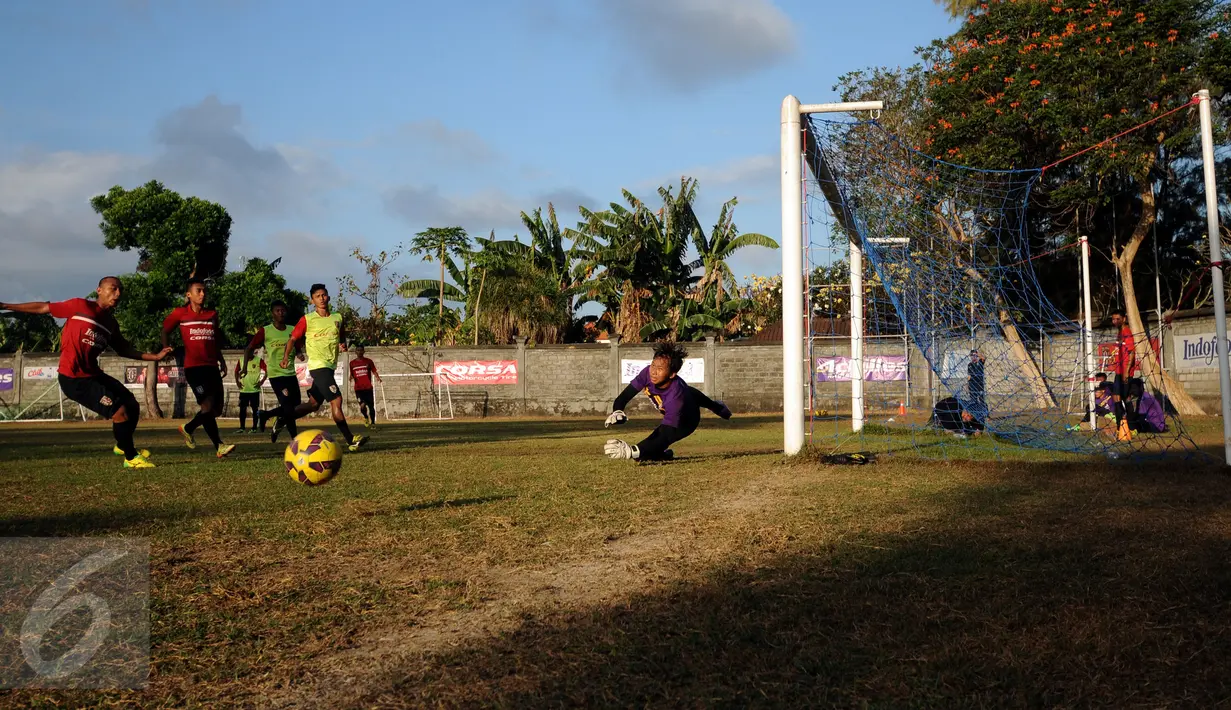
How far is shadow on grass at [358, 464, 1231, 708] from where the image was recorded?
3.01 metres

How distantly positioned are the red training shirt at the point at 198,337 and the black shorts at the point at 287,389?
1.14 meters

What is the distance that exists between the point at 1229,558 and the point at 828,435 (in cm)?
1049

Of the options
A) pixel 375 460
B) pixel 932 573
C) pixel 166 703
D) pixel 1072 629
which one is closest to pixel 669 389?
pixel 375 460

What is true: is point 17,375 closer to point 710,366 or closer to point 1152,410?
point 710,366

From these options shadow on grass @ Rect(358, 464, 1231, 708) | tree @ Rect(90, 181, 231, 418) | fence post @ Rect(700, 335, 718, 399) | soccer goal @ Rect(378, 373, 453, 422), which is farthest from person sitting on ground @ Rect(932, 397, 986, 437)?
tree @ Rect(90, 181, 231, 418)

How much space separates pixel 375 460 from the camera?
11.4m

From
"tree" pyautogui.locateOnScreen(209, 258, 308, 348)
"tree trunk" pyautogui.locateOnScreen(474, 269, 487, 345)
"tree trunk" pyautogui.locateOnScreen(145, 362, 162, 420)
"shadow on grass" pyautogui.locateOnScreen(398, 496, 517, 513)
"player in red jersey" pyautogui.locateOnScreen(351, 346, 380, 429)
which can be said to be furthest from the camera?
"tree" pyautogui.locateOnScreen(209, 258, 308, 348)

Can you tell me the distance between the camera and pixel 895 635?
3590 millimetres

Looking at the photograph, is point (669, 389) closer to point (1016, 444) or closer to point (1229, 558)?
point (1016, 444)

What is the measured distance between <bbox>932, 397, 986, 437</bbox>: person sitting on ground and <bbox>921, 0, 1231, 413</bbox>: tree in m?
9.61

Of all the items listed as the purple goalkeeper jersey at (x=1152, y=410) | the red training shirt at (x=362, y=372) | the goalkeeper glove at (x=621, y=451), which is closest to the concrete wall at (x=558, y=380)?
the red training shirt at (x=362, y=372)

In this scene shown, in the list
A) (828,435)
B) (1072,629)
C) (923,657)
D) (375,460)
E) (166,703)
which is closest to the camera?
(166,703)

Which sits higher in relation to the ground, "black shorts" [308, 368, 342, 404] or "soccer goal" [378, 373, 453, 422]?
"black shorts" [308, 368, 342, 404]

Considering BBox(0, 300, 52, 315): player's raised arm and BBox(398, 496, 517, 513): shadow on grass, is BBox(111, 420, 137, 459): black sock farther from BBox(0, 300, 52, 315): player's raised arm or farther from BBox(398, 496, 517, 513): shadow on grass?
BBox(398, 496, 517, 513): shadow on grass
